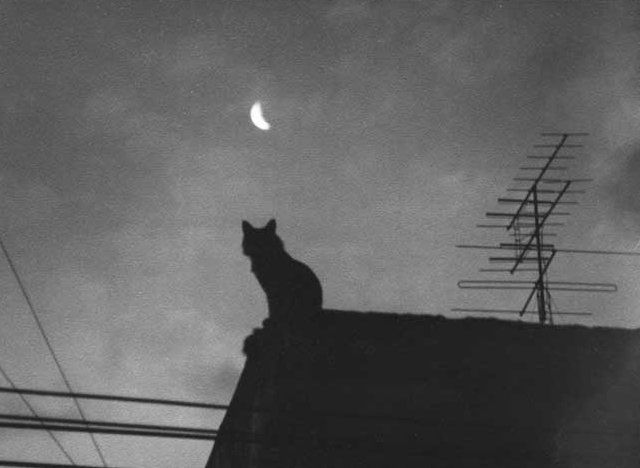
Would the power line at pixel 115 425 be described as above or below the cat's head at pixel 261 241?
below

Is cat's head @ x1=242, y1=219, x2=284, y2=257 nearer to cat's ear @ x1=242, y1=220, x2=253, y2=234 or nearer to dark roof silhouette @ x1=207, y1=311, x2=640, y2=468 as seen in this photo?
cat's ear @ x1=242, y1=220, x2=253, y2=234

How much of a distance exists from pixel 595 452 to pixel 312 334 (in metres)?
2.86

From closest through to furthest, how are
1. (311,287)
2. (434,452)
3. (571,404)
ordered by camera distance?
1. (434,452)
2. (571,404)
3. (311,287)

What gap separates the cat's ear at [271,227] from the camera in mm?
11953

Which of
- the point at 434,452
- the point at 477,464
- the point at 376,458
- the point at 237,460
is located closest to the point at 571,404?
the point at 477,464

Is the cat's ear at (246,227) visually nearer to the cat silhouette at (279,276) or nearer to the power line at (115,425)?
the cat silhouette at (279,276)

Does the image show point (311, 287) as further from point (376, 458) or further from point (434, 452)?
point (434, 452)

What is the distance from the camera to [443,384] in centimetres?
783

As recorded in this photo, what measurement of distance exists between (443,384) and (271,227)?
4863 mm

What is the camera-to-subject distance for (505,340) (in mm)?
8180

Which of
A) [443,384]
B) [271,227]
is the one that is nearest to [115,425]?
[443,384]

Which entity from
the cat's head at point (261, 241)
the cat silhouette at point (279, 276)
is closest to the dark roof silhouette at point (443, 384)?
the cat silhouette at point (279, 276)

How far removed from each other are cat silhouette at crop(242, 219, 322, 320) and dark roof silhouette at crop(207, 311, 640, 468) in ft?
2.15

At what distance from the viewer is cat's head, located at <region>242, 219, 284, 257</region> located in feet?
37.1
